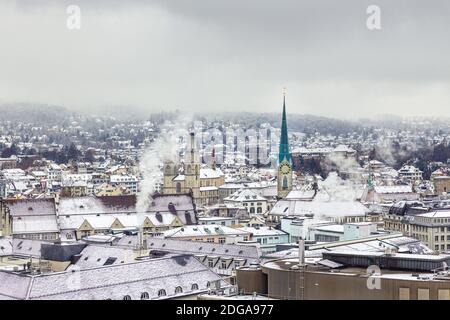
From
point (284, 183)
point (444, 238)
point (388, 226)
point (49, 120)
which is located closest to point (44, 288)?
point (444, 238)

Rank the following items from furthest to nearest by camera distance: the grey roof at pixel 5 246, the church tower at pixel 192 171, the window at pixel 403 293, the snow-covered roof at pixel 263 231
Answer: the church tower at pixel 192 171
the snow-covered roof at pixel 263 231
the grey roof at pixel 5 246
the window at pixel 403 293

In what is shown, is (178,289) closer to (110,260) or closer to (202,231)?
(110,260)

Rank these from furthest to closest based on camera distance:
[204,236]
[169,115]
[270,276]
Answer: [169,115]
[204,236]
[270,276]

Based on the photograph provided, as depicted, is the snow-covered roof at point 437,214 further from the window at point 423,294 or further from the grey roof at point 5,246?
the window at point 423,294

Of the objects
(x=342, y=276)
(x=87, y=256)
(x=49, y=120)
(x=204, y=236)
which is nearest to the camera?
(x=342, y=276)

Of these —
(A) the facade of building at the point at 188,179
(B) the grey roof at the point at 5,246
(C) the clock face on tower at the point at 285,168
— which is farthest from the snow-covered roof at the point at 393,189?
(B) the grey roof at the point at 5,246

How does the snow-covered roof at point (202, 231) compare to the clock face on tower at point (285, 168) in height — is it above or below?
below

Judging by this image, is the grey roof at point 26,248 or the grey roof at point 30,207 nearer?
the grey roof at point 26,248
